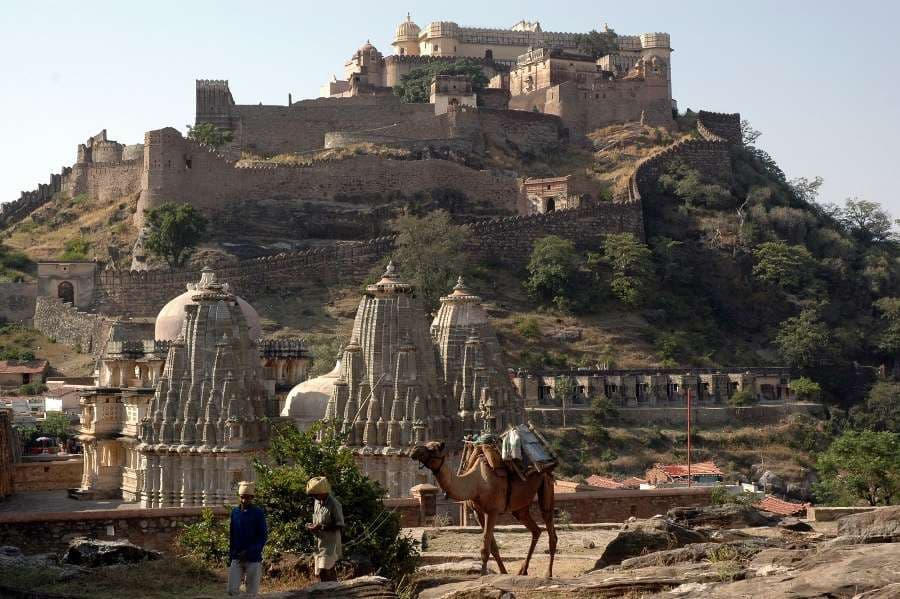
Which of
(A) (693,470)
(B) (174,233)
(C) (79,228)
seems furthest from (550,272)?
(A) (693,470)

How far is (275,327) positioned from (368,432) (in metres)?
41.1

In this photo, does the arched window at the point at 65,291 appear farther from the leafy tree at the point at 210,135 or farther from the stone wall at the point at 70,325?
the leafy tree at the point at 210,135

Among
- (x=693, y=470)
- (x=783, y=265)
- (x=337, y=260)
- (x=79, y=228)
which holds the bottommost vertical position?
(x=693, y=470)

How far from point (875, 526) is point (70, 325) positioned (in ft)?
201

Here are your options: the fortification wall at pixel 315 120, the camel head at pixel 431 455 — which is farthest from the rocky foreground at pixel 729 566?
the fortification wall at pixel 315 120

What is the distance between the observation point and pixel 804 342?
8038 centimetres

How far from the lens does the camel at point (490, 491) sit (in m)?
17.9

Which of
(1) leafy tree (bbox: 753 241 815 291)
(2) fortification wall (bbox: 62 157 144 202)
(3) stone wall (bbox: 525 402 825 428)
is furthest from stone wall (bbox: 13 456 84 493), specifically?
(1) leafy tree (bbox: 753 241 815 291)

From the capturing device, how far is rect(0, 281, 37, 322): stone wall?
257 ft

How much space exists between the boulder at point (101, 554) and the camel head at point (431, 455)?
3353mm

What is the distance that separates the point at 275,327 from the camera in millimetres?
73375

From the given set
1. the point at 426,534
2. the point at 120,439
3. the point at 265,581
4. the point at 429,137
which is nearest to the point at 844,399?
the point at 429,137

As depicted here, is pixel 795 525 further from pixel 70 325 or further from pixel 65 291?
pixel 65 291

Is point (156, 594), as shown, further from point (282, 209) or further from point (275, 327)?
point (282, 209)
